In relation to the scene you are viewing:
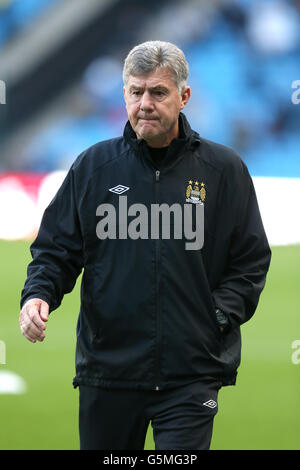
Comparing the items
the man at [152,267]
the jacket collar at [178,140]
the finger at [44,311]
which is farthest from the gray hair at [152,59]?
the finger at [44,311]

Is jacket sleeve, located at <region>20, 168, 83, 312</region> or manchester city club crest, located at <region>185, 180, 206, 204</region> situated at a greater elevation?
manchester city club crest, located at <region>185, 180, 206, 204</region>

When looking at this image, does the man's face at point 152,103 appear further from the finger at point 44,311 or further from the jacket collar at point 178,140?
the finger at point 44,311

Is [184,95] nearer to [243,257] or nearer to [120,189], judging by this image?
[120,189]

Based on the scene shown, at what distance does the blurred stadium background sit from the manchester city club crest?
3.64 m

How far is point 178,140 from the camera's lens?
258 centimetres

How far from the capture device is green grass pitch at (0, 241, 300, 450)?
4.34 m

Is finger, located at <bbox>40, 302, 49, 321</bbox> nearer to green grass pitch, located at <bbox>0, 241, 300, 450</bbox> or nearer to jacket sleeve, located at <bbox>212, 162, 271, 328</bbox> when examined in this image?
jacket sleeve, located at <bbox>212, 162, 271, 328</bbox>

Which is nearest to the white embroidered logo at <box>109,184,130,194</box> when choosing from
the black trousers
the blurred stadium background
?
the black trousers

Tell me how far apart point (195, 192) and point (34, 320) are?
0.55 meters

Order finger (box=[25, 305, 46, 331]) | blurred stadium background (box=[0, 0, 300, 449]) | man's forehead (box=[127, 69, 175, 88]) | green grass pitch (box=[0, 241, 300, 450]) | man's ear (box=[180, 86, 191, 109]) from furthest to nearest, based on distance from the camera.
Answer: blurred stadium background (box=[0, 0, 300, 449]), green grass pitch (box=[0, 241, 300, 450]), man's ear (box=[180, 86, 191, 109]), man's forehead (box=[127, 69, 175, 88]), finger (box=[25, 305, 46, 331])

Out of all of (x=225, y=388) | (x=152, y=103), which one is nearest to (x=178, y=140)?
(x=152, y=103)

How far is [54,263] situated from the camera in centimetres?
262
